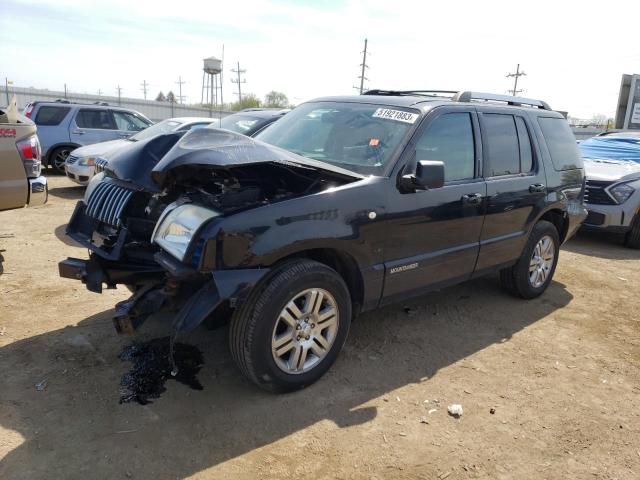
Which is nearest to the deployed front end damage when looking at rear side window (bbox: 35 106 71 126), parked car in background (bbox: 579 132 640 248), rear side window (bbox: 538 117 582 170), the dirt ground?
the dirt ground

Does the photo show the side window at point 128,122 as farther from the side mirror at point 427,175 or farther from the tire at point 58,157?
the side mirror at point 427,175

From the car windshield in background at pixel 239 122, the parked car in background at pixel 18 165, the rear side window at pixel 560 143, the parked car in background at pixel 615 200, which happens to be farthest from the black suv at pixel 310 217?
the car windshield in background at pixel 239 122

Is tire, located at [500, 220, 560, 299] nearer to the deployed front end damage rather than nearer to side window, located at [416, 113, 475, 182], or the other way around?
side window, located at [416, 113, 475, 182]

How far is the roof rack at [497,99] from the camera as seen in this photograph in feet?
14.3

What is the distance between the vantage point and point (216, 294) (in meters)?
2.89

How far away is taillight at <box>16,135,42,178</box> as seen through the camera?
17.0ft

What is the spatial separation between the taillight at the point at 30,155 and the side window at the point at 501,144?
4.47 meters

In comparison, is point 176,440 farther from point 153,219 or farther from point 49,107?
point 49,107

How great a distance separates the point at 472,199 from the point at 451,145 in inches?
18.4

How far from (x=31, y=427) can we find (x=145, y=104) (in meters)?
29.2

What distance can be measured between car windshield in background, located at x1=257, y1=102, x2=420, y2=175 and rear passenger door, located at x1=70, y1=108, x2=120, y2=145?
8994 mm

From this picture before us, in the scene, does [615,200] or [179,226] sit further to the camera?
[615,200]

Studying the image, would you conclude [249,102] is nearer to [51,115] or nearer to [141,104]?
[141,104]

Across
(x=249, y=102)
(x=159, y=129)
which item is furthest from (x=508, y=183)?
(x=249, y=102)
